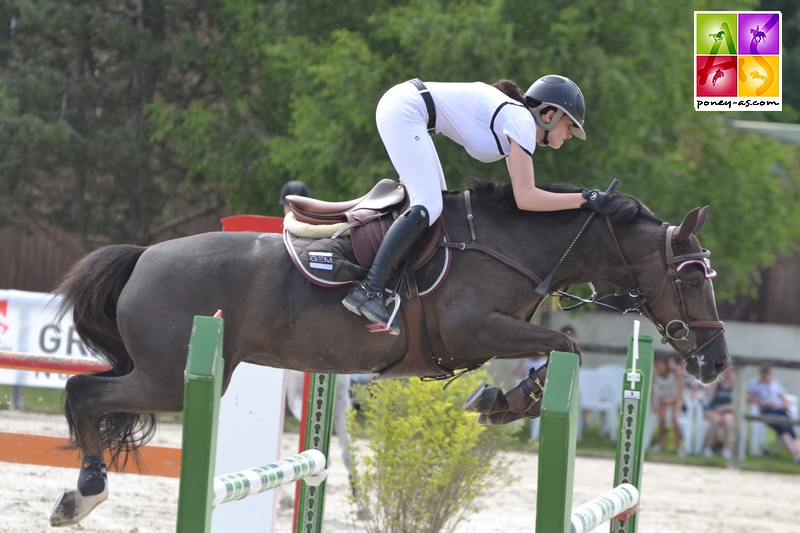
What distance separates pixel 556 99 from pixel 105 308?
1.95 m

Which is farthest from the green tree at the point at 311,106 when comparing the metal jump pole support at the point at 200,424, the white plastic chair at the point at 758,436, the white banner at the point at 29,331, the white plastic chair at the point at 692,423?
the metal jump pole support at the point at 200,424

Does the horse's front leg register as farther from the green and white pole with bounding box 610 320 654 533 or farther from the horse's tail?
the horse's tail

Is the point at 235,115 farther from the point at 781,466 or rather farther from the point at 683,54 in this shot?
the point at 781,466

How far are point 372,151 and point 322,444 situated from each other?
263 inches

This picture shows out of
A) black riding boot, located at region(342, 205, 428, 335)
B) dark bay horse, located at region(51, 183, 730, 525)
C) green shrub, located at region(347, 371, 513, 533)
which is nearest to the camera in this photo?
black riding boot, located at region(342, 205, 428, 335)

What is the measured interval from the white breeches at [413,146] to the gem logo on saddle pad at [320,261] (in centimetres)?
38

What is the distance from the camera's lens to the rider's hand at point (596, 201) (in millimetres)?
Answer: 3516

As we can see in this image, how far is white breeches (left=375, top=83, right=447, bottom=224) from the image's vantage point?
11.0ft

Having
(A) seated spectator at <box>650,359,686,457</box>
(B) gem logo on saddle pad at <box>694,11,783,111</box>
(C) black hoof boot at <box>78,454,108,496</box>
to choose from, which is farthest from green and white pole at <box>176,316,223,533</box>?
(A) seated spectator at <box>650,359,686,457</box>

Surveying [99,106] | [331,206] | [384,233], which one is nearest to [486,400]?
[384,233]

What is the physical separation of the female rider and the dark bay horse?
0.45 ft

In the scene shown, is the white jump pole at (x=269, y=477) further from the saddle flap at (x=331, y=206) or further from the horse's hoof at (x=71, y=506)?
the saddle flap at (x=331, y=206)

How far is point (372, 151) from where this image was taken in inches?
411

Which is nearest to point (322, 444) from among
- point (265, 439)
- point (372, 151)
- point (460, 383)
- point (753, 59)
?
point (265, 439)
